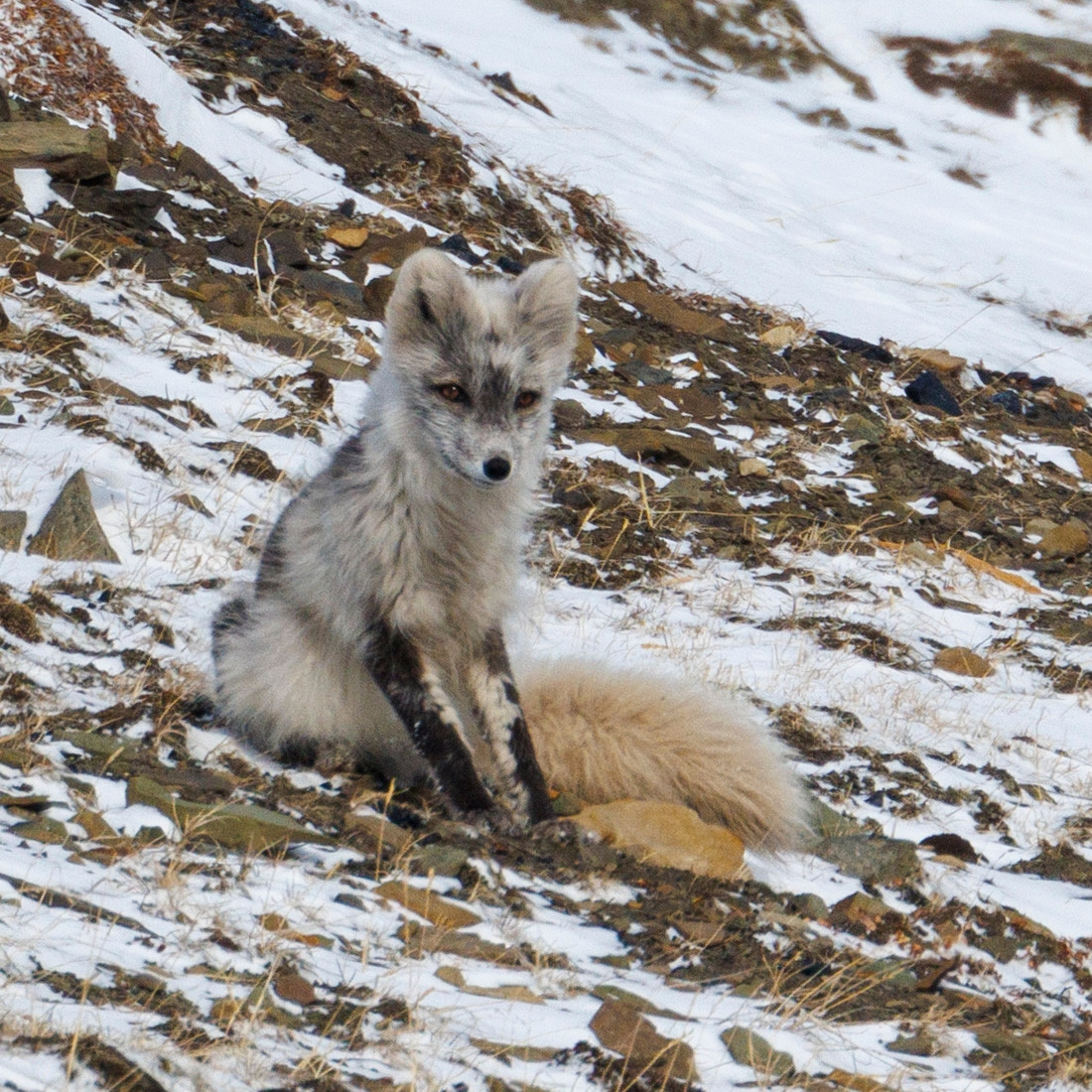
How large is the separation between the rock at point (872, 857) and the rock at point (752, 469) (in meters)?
4.26

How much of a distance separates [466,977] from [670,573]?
4.02 metres

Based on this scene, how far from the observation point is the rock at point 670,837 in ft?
12.6

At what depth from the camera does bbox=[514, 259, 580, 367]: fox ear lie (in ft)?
14.1

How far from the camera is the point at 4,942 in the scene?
235 cm

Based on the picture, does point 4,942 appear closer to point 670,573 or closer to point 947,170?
point 670,573

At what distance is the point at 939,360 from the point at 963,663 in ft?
18.1

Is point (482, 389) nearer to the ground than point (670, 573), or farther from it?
farther from it

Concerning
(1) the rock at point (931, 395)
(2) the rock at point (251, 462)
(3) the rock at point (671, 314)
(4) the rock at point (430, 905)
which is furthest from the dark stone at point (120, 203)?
(4) the rock at point (430, 905)

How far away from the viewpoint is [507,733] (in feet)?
13.8

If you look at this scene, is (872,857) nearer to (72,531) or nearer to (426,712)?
(426,712)

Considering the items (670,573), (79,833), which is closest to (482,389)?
(79,833)

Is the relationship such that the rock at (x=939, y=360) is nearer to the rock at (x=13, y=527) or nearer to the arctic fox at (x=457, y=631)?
the arctic fox at (x=457, y=631)

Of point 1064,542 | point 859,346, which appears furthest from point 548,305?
point 859,346

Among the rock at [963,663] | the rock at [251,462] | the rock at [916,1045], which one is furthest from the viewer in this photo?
the rock at [963,663]
